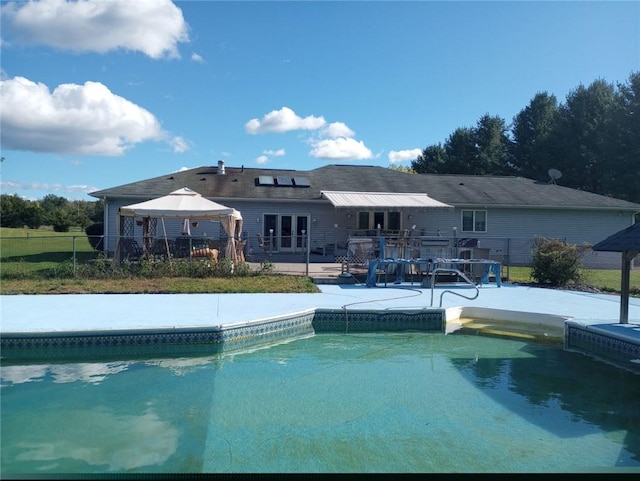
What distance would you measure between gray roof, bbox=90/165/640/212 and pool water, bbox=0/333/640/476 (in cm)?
1512

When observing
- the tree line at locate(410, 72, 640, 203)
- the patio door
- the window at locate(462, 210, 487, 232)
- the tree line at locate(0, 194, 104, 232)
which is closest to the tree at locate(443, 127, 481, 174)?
the tree line at locate(410, 72, 640, 203)

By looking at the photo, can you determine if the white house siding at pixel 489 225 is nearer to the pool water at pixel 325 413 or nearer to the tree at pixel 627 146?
the pool water at pixel 325 413

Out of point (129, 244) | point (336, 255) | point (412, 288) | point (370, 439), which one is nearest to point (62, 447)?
point (370, 439)

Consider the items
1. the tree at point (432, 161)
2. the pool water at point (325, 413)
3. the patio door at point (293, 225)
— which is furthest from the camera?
the tree at point (432, 161)

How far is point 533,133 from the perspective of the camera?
50.4 m

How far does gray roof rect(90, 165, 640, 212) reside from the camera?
23.6 meters

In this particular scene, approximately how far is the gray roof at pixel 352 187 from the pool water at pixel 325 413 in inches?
595

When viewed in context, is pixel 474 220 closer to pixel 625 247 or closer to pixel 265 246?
pixel 265 246

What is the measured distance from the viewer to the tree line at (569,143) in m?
41.2

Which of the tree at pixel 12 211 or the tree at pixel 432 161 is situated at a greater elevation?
the tree at pixel 432 161

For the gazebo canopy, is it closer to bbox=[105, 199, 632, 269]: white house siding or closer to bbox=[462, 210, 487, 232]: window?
bbox=[105, 199, 632, 269]: white house siding

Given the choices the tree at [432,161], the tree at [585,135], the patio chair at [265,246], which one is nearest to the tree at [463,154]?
the tree at [432,161]

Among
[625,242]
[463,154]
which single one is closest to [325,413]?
[625,242]

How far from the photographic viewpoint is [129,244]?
Result: 1784cm
